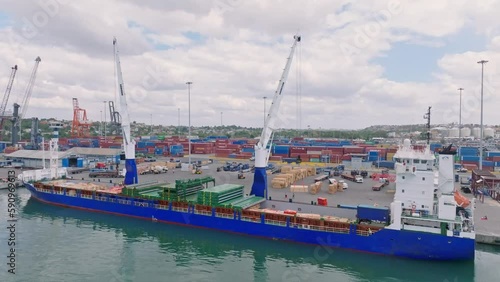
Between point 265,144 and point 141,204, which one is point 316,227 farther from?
point 141,204

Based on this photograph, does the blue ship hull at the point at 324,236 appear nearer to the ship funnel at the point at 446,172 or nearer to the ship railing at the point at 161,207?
the ship railing at the point at 161,207

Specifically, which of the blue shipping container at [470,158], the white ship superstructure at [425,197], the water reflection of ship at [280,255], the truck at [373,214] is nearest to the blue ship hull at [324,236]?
the water reflection of ship at [280,255]

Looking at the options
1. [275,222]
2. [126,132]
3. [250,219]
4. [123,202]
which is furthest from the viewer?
[126,132]

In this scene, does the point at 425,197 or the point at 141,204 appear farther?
the point at 141,204

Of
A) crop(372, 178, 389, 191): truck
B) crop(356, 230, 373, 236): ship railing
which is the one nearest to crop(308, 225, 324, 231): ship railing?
crop(356, 230, 373, 236): ship railing

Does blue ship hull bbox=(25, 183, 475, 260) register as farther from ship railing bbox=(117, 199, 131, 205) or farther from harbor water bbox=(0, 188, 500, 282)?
harbor water bbox=(0, 188, 500, 282)

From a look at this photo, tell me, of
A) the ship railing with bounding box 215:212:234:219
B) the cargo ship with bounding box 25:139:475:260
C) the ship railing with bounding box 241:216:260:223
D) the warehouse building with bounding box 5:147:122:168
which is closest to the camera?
the cargo ship with bounding box 25:139:475:260

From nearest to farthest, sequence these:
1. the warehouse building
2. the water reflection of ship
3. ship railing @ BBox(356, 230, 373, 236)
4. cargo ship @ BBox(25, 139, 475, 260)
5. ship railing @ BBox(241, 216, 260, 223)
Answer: the water reflection of ship < cargo ship @ BBox(25, 139, 475, 260) < ship railing @ BBox(356, 230, 373, 236) < ship railing @ BBox(241, 216, 260, 223) < the warehouse building

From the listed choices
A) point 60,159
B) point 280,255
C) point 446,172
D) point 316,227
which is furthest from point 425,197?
point 60,159
